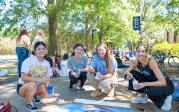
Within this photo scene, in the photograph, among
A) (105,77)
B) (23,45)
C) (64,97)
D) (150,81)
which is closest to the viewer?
(150,81)

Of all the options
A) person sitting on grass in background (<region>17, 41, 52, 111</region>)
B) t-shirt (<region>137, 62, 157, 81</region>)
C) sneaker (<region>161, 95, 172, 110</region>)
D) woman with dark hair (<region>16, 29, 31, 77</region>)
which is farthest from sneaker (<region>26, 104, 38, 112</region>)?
woman with dark hair (<region>16, 29, 31, 77</region>)

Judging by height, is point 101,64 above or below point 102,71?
above

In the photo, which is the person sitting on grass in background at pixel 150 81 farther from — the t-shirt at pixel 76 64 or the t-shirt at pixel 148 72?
the t-shirt at pixel 76 64

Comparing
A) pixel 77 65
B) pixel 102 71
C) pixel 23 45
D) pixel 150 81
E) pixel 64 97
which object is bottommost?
pixel 64 97

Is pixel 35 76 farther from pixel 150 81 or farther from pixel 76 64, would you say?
pixel 150 81

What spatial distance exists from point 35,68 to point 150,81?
2.11m

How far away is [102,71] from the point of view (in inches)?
243

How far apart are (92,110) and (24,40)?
12.8 feet

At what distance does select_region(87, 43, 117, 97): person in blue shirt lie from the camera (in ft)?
19.5

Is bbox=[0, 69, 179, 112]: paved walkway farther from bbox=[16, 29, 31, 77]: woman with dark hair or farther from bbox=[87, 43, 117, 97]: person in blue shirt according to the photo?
bbox=[16, 29, 31, 77]: woman with dark hair

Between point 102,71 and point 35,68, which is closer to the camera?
point 35,68

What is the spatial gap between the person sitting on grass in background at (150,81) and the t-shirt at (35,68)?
1.55 meters

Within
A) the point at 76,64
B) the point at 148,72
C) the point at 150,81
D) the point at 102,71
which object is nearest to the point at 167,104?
the point at 150,81

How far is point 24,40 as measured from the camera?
7.86 m
